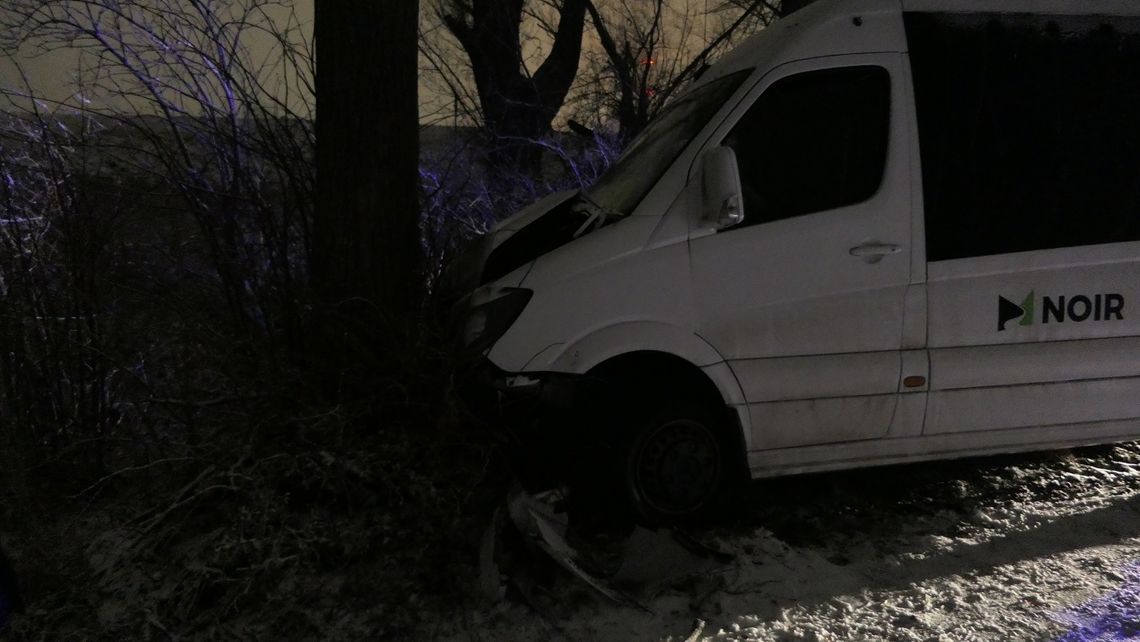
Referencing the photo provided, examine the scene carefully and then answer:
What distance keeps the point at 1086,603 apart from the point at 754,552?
4.47 ft

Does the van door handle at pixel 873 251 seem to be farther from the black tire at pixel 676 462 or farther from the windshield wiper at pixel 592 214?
the windshield wiper at pixel 592 214

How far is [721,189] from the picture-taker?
3.76 metres

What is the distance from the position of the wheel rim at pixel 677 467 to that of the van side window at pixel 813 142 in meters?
1.03

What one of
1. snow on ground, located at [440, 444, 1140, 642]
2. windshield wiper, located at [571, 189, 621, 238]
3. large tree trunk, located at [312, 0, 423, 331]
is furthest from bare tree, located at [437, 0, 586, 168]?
snow on ground, located at [440, 444, 1140, 642]

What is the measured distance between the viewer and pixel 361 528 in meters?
3.91

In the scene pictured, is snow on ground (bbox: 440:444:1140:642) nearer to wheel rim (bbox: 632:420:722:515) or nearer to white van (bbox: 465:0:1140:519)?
wheel rim (bbox: 632:420:722:515)

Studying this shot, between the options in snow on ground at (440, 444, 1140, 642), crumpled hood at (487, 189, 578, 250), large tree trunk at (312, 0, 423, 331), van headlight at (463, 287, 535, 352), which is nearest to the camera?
snow on ground at (440, 444, 1140, 642)

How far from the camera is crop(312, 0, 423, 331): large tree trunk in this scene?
4652 millimetres

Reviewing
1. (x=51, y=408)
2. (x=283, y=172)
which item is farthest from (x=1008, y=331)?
(x=51, y=408)

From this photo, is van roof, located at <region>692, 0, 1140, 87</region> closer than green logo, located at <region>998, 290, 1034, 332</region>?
Yes

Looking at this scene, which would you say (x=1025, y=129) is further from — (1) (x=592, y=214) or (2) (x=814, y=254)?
(1) (x=592, y=214)

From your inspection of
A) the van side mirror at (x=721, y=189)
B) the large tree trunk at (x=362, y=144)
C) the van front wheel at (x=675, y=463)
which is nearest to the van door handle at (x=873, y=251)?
the van side mirror at (x=721, y=189)

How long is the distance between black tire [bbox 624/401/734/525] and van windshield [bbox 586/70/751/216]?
1.01 meters

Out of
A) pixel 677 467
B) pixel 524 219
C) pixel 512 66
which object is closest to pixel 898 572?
pixel 677 467
